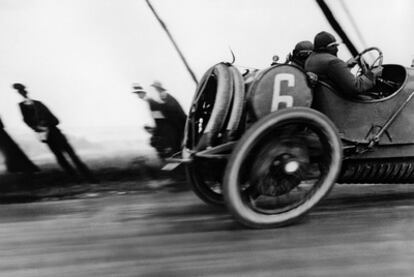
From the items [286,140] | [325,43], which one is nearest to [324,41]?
[325,43]

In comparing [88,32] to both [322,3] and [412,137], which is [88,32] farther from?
[412,137]

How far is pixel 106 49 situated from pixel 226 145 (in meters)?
1.90

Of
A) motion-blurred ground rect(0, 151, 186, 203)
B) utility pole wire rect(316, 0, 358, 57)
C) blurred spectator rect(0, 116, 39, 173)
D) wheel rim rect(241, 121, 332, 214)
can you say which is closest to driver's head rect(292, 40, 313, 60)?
wheel rim rect(241, 121, 332, 214)

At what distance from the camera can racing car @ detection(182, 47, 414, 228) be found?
3.86 m

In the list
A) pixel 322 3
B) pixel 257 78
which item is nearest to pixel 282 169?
pixel 257 78

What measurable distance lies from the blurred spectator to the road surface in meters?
0.43

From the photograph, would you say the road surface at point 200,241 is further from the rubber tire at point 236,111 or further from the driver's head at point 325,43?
the driver's head at point 325,43

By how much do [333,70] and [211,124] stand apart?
915 millimetres

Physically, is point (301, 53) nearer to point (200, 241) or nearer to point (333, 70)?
point (333, 70)

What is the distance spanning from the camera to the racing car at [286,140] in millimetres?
3863

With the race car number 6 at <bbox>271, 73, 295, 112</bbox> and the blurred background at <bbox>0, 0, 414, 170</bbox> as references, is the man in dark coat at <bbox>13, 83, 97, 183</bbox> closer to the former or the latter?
the blurred background at <bbox>0, 0, 414, 170</bbox>

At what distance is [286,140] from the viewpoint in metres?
4.01

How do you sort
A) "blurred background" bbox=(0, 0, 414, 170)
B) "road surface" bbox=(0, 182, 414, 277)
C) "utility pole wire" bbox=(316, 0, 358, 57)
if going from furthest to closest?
1. "utility pole wire" bbox=(316, 0, 358, 57)
2. "blurred background" bbox=(0, 0, 414, 170)
3. "road surface" bbox=(0, 182, 414, 277)

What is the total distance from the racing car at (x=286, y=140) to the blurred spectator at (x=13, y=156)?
1647mm
